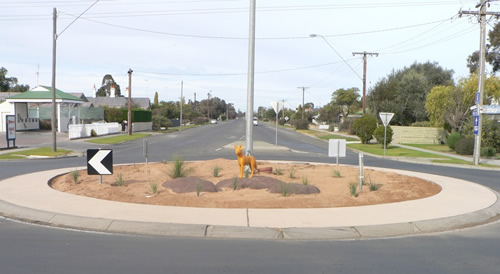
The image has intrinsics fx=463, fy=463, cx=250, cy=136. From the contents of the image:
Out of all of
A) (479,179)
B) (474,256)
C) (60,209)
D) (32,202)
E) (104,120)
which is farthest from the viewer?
(104,120)

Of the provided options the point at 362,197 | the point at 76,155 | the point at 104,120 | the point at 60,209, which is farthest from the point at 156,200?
the point at 104,120

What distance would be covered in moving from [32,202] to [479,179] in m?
15.0

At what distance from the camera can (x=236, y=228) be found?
831cm

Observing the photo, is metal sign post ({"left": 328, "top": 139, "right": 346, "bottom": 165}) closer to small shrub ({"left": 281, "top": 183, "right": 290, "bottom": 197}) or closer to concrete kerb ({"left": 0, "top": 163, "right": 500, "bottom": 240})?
small shrub ({"left": 281, "top": 183, "right": 290, "bottom": 197})

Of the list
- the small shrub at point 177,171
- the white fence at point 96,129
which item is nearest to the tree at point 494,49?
the white fence at point 96,129

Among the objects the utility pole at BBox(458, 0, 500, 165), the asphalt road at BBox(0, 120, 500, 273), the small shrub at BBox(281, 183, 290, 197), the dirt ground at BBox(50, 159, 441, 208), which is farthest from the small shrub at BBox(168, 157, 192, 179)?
the utility pole at BBox(458, 0, 500, 165)

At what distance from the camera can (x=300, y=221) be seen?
29.3 ft

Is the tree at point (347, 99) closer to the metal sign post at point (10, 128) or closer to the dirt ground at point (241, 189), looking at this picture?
the metal sign post at point (10, 128)

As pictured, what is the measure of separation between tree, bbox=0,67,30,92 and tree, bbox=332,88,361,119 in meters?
66.9

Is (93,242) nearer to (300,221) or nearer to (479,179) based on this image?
(300,221)

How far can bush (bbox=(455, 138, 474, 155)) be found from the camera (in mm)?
29828

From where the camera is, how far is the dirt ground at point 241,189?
10.5 metres

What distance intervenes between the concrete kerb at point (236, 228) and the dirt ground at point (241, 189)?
1814mm

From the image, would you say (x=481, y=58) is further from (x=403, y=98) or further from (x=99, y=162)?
(x=403, y=98)
